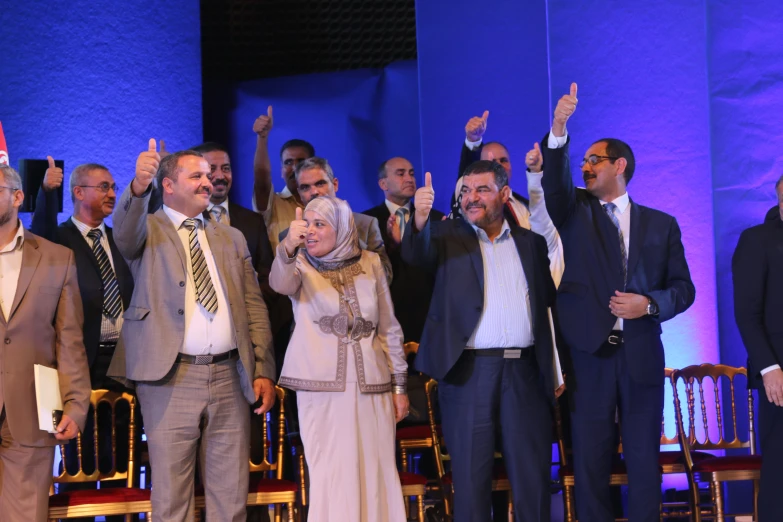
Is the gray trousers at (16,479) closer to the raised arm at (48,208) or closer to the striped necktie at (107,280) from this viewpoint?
the striped necktie at (107,280)

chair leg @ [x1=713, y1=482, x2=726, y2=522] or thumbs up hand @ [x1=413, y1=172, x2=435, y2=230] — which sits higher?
thumbs up hand @ [x1=413, y1=172, x2=435, y2=230]

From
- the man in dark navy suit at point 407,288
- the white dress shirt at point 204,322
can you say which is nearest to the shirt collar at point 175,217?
the white dress shirt at point 204,322

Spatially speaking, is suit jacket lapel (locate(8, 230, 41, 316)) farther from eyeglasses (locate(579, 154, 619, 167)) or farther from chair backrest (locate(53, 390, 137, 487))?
eyeglasses (locate(579, 154, 619, 167))

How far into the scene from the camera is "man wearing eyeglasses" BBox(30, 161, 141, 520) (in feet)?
14.0

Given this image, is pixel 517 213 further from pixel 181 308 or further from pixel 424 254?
pixel 181 308

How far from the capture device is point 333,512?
3.77 metres

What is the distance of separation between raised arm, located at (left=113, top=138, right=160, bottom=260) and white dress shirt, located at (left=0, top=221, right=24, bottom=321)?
35cm

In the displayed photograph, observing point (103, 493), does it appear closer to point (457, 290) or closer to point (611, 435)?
point (457, 290)

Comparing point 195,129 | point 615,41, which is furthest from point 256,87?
point 615,41

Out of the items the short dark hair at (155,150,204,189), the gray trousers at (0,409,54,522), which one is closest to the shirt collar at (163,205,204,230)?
the short dark hair at (155,150,204,189)

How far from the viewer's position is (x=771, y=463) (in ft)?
13.3

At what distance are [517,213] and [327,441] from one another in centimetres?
164

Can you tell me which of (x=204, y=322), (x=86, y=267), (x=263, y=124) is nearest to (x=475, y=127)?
(x=263, y=124)

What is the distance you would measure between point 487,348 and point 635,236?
2.64ft
